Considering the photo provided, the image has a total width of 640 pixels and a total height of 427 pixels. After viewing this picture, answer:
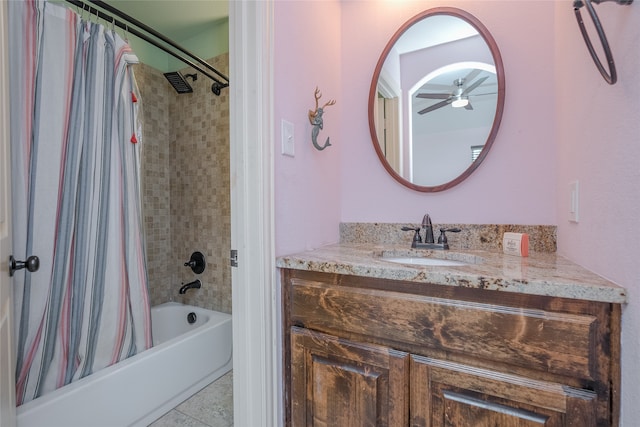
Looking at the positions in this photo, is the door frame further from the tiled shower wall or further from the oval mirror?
the tiled shower wall

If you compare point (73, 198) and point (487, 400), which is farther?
point (73, 198)

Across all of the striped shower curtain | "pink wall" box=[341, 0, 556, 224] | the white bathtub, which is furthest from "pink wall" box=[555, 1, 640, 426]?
the striped shower curtain

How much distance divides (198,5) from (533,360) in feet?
8.00

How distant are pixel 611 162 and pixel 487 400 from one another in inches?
24.6

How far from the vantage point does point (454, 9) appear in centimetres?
126

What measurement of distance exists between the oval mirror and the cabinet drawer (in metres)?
0.72

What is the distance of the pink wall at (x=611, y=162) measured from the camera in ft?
1.73

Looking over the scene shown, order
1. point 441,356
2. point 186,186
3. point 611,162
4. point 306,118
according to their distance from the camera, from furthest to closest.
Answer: point 186,186
point 306,118
point 441,356
point 611,162

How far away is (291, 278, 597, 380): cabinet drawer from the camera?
60 centimetres

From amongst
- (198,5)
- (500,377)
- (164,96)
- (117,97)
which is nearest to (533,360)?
(500,377)

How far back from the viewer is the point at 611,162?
0.63 m

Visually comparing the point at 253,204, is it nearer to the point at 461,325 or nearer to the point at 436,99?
the point at 461,325

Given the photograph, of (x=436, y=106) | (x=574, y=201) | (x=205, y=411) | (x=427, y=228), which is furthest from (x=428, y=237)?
(x=205, y=411)

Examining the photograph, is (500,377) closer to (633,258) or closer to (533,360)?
(533,360)
